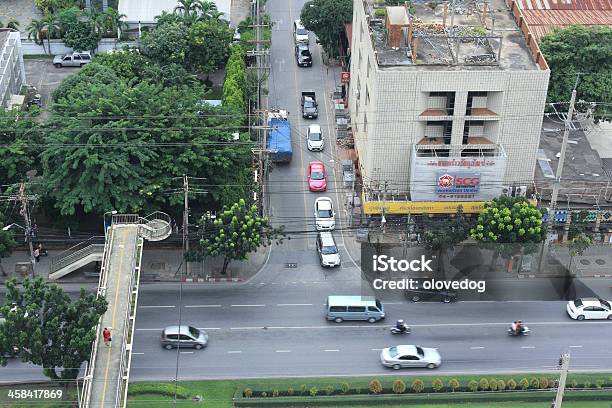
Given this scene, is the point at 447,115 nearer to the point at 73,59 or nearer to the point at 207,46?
the point at 207,46

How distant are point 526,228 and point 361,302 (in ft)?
51.3

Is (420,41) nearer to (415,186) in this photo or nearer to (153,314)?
(415,186)

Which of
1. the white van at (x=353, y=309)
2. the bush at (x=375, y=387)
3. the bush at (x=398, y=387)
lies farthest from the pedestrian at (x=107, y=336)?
the bush at (x=398, y=387)

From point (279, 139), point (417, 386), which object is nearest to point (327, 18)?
point (279, 139)

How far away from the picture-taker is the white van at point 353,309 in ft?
278

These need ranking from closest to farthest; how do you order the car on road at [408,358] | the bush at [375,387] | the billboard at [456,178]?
the bush at [375,387] → the car on road at [408,358] → the billboard at [456,178]

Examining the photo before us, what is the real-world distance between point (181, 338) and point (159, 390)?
5.77m

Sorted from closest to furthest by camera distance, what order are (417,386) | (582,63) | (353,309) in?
(417,386) → (353,309) → (582,63)

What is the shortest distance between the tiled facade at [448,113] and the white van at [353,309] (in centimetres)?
1351

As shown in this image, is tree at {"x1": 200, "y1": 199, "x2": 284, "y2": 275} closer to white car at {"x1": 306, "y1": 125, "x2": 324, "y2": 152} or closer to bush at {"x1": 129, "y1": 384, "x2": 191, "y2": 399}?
bush at {"x1": 129, "y1": 384, "x2": 191, "y2": 399}

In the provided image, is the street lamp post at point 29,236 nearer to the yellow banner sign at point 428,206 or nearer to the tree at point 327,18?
the yellow banner sign at point 428,206

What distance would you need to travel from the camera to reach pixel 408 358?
80.2 meters

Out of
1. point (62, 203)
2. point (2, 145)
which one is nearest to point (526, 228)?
point (62, 203)

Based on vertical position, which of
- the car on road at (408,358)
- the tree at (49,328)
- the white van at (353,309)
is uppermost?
the tree at (49,328)
